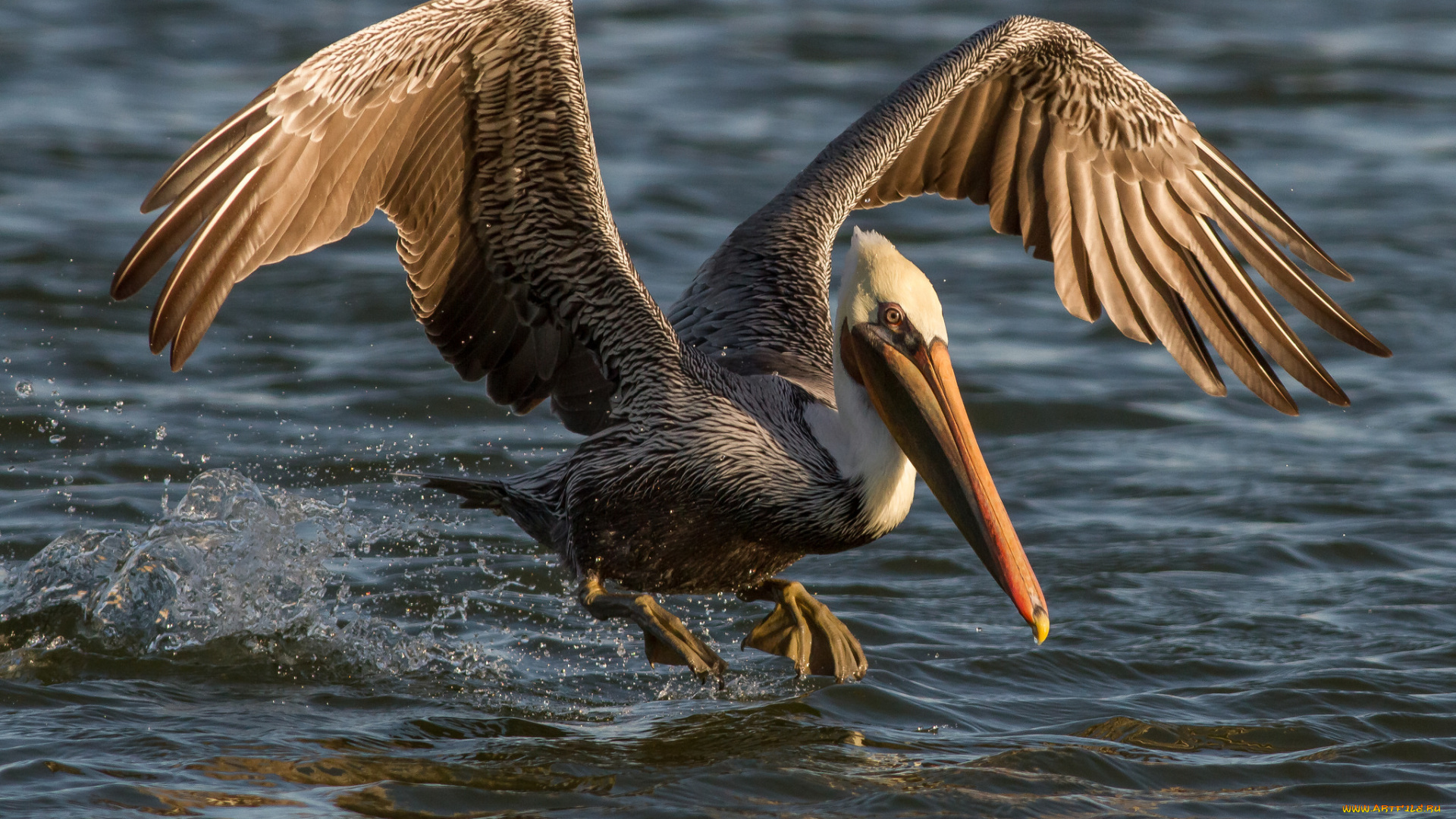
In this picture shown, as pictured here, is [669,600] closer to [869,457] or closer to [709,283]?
[709,283]

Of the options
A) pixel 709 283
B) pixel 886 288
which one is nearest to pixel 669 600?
pixel 709 283

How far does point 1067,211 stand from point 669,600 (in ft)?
7.64

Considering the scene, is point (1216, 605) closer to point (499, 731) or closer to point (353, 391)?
point (499, 731)

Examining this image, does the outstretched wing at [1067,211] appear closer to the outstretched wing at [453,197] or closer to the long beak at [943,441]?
the outstretched wing at [453,197]

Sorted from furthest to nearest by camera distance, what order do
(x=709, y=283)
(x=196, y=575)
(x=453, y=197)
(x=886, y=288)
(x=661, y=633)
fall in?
(x=709, y=283) → (x=196, y=575) → (x=453, y=197) → (x=661, y=633) → (x=886, y=288)

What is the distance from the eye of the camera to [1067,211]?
701 cm

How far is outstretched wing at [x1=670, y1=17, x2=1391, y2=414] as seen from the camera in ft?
21.3

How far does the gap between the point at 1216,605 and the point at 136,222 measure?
7.49 m

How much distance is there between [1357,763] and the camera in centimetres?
570

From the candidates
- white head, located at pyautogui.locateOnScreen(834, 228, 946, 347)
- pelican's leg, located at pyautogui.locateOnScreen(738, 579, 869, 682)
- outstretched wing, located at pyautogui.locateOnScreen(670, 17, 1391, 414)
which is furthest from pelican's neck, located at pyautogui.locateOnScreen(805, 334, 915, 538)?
outstretched wing, located at pyautogui.locateOnScreen(670, 17, 1391, 414)

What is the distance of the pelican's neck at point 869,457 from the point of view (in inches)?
224

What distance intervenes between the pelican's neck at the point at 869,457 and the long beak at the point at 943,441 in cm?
10

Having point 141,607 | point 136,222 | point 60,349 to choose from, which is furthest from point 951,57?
point 136,222

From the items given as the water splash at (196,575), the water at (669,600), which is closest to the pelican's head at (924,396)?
the water at (669,600)
